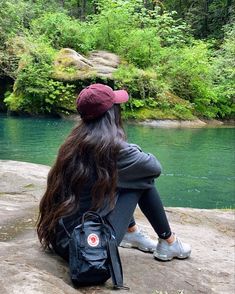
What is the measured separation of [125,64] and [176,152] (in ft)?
40.3

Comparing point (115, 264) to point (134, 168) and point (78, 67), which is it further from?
point (78, 67)

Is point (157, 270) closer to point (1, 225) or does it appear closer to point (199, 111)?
point (1, 225)

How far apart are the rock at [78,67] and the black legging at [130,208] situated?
64.7 feet

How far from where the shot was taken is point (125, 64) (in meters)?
25.5

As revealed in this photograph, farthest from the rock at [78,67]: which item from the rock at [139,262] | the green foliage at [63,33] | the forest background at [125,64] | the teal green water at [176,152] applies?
the rock at [139,262]

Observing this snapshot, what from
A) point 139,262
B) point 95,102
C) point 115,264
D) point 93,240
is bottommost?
point 139,262

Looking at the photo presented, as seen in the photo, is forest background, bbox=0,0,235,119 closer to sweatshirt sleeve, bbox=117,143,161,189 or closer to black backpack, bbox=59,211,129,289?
sweatshirt sleeve, bbox=117,143,161,189

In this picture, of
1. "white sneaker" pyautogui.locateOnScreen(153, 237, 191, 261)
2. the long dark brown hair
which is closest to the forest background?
"white sneaker" pyautogui.locateOnScreen(153, 237, 191, 261)

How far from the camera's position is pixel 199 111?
82.2ft

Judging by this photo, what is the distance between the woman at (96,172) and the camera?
2783 millimetres

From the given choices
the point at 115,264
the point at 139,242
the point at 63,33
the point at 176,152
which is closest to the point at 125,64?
the point at 63,33

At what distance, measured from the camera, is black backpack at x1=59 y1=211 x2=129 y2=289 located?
2.62m

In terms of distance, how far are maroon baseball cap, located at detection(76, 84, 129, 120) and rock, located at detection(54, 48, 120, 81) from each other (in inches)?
787

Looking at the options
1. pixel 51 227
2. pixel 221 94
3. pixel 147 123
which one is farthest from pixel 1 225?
pixel 221 94
